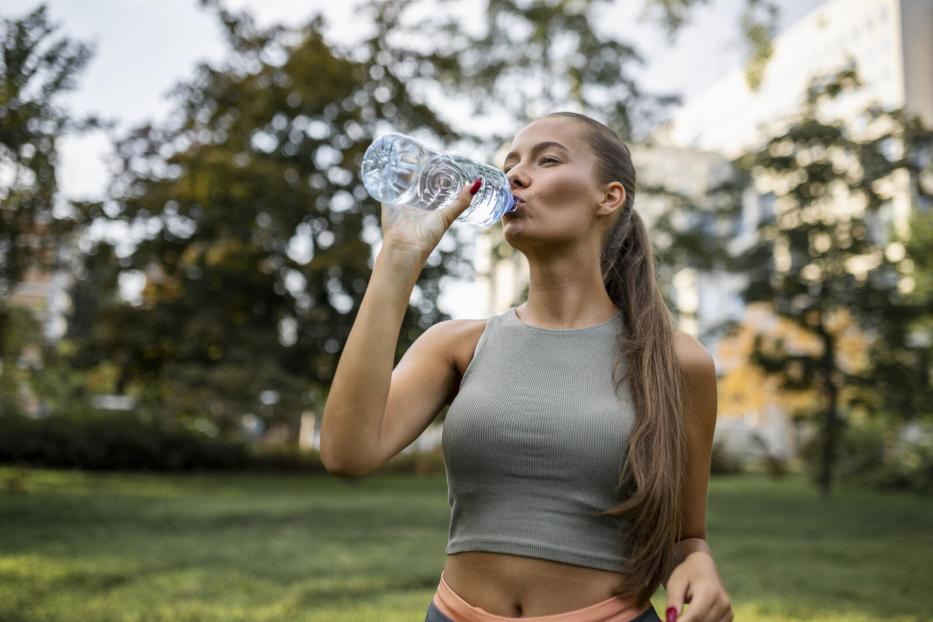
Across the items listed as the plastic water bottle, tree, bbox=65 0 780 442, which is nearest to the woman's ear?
the plastic water bottle

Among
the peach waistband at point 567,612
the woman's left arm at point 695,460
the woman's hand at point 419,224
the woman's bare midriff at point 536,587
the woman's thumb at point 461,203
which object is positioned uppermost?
the woman's thumb at point 461,203

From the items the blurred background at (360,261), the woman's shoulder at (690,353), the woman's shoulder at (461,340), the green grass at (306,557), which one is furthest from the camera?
the blurred background at (360,261)

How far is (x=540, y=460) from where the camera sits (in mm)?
1758

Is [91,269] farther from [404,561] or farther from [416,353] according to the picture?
[416,353]

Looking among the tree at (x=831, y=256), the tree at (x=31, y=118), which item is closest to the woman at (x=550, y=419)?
the tree at (x=31, y=118)

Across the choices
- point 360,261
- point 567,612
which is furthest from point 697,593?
point 360,261

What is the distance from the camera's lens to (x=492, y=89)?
1781 centimetres

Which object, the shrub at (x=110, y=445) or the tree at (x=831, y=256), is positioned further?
the shrub at (x=110, y=445)

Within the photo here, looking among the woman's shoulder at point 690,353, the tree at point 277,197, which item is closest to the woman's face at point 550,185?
the woman's shoulder at point 690,353

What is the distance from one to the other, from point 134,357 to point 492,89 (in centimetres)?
1154

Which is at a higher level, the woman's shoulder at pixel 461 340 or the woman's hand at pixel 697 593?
the woman's shoulder at pixel 461 340

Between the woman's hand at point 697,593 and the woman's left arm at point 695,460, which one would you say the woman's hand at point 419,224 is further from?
the woman's hand at point 697,593

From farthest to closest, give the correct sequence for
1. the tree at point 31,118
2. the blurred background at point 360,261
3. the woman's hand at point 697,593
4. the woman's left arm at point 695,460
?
the blurred background at point 360,261, the tree at point 31,118, the woman's left arm at point 695,460, the woman's hand at point 697,593

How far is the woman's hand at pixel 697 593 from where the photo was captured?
5.25 ft
